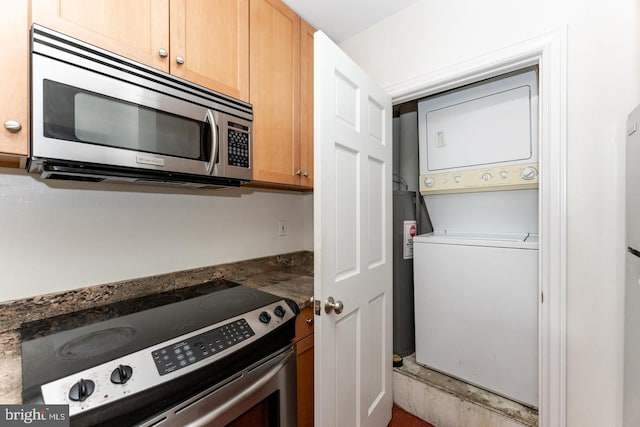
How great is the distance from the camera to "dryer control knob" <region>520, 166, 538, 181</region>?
5.42 ft

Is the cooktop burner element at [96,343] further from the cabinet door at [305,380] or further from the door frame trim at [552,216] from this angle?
the door frame trim at [552,216]

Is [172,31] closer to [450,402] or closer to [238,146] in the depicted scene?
[238,146]

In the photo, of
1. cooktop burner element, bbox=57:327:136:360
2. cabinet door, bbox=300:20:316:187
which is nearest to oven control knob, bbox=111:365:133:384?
cooktop burner element, bbox=57:327:136:360

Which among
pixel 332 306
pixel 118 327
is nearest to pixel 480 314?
pixel 332 306

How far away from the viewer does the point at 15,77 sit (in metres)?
0.79

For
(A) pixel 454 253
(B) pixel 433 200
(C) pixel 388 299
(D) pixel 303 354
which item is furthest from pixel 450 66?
(D) pixel 303 354

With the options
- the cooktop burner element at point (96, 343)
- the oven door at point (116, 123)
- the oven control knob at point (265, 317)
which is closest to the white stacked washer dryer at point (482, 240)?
the oven control knob at point (265, 317)

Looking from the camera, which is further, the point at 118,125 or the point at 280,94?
the point at 280,94

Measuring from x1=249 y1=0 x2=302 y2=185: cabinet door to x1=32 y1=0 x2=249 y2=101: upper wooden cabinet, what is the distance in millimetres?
69

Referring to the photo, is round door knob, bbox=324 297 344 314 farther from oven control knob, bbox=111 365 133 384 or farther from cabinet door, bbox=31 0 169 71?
cabinet door, bbox=31 0 169 71

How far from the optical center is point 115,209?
129cm

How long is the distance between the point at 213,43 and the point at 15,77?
2.23 feet

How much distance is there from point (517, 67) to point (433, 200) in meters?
0.97

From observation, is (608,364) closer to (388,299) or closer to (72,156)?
(388,299)
